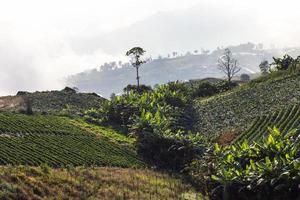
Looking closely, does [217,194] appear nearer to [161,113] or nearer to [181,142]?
[181,142]

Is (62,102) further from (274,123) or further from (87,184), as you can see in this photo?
(87,184)

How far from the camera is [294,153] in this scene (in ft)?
117

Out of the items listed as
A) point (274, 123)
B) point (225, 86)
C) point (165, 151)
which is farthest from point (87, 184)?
point (225, 86)

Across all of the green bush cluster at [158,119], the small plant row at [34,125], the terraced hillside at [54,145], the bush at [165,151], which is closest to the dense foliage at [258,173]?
the bush at [165,151]

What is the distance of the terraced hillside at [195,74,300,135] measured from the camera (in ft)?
202

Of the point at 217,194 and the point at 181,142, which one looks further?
the point at 181,142

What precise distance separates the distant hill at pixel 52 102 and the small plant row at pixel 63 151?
63.3 feet

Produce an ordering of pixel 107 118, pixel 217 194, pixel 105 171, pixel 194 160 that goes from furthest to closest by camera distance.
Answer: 1. pixel 107 118
2. pixel 194 160
3. pixel 105 171
4. pixel 217 194

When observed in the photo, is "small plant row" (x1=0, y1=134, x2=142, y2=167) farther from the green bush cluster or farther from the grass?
the green bush cluster

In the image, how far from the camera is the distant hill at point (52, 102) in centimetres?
8169

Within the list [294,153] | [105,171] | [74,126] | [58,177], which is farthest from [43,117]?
[294,153]

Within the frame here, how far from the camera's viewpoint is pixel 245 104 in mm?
67688

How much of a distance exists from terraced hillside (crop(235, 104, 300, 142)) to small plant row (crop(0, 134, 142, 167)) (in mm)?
12545

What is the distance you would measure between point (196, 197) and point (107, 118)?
38.1 metres
